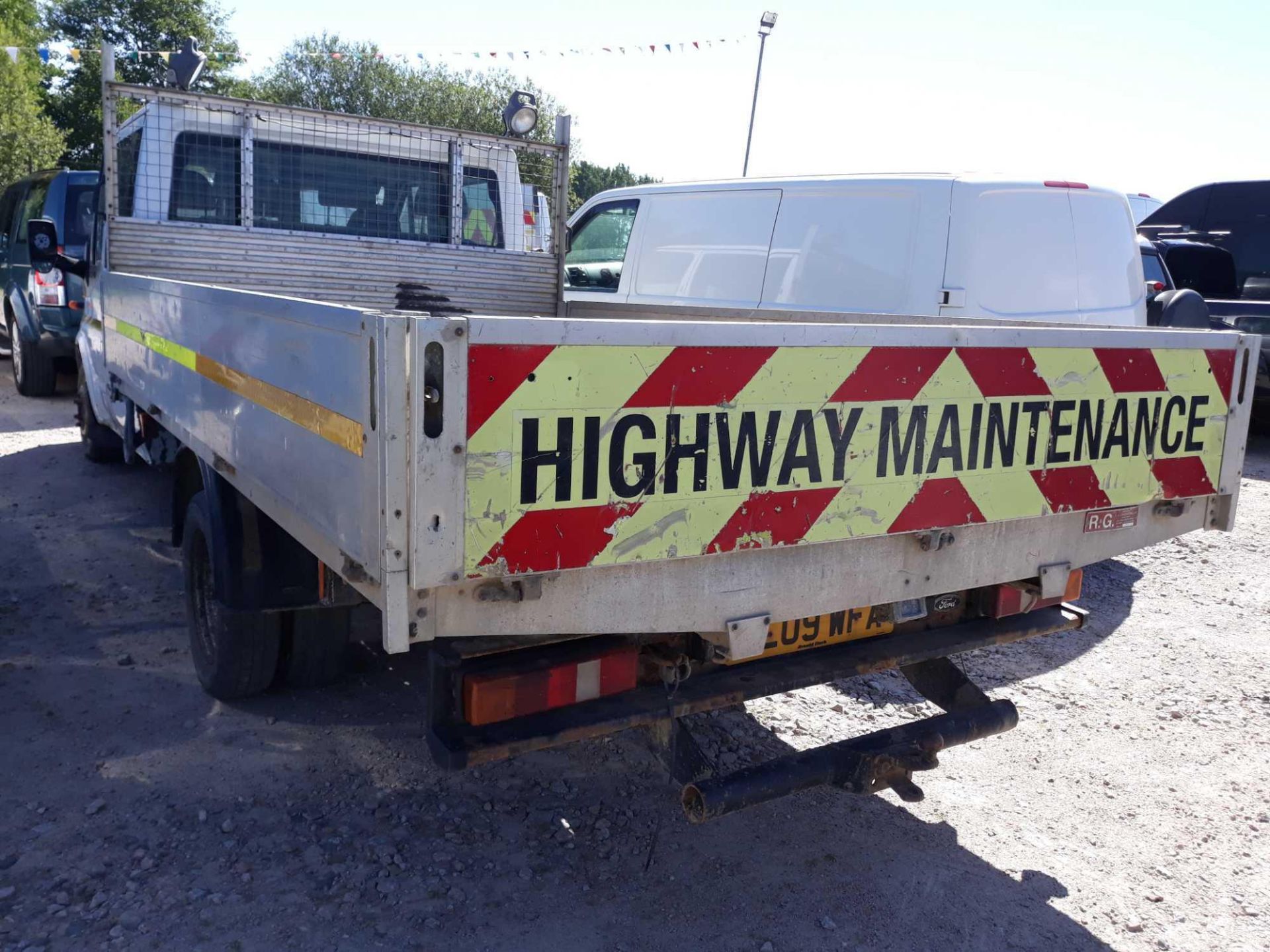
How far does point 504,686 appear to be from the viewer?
2.65 meters

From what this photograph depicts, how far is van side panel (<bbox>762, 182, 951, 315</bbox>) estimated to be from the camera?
5469 mm

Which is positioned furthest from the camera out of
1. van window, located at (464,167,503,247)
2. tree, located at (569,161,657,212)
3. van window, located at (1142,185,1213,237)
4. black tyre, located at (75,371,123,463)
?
tree, located at (569,161,657,212)

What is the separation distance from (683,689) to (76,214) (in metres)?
9.30

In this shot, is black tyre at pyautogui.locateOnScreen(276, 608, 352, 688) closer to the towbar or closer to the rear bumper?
the rear bumper

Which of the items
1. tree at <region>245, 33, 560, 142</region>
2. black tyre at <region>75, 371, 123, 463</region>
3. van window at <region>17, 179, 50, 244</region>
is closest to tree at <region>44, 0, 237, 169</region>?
tree at <region>245, 33, 560, 142</region>

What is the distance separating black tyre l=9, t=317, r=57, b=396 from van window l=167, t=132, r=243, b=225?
6256 mm

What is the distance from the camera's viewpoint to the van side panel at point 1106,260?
19.1 feet

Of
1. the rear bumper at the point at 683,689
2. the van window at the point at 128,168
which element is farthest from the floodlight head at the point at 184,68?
the rear bumper at the point at 683,689

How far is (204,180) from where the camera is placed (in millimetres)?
5430

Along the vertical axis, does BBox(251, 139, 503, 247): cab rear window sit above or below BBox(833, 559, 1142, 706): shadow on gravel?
above

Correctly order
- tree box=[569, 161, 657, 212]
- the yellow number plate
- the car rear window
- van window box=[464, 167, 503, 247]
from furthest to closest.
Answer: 1. tree box=[569, 161, 657, 212]
2. the car rear window
3. van window box=[464, 167, 503, 247]
4. the yellow number plate

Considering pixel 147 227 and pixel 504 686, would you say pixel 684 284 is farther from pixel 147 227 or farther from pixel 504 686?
pixel 504 686

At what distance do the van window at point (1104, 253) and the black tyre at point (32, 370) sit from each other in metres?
9.59

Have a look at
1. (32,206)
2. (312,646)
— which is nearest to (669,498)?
(312,646)
